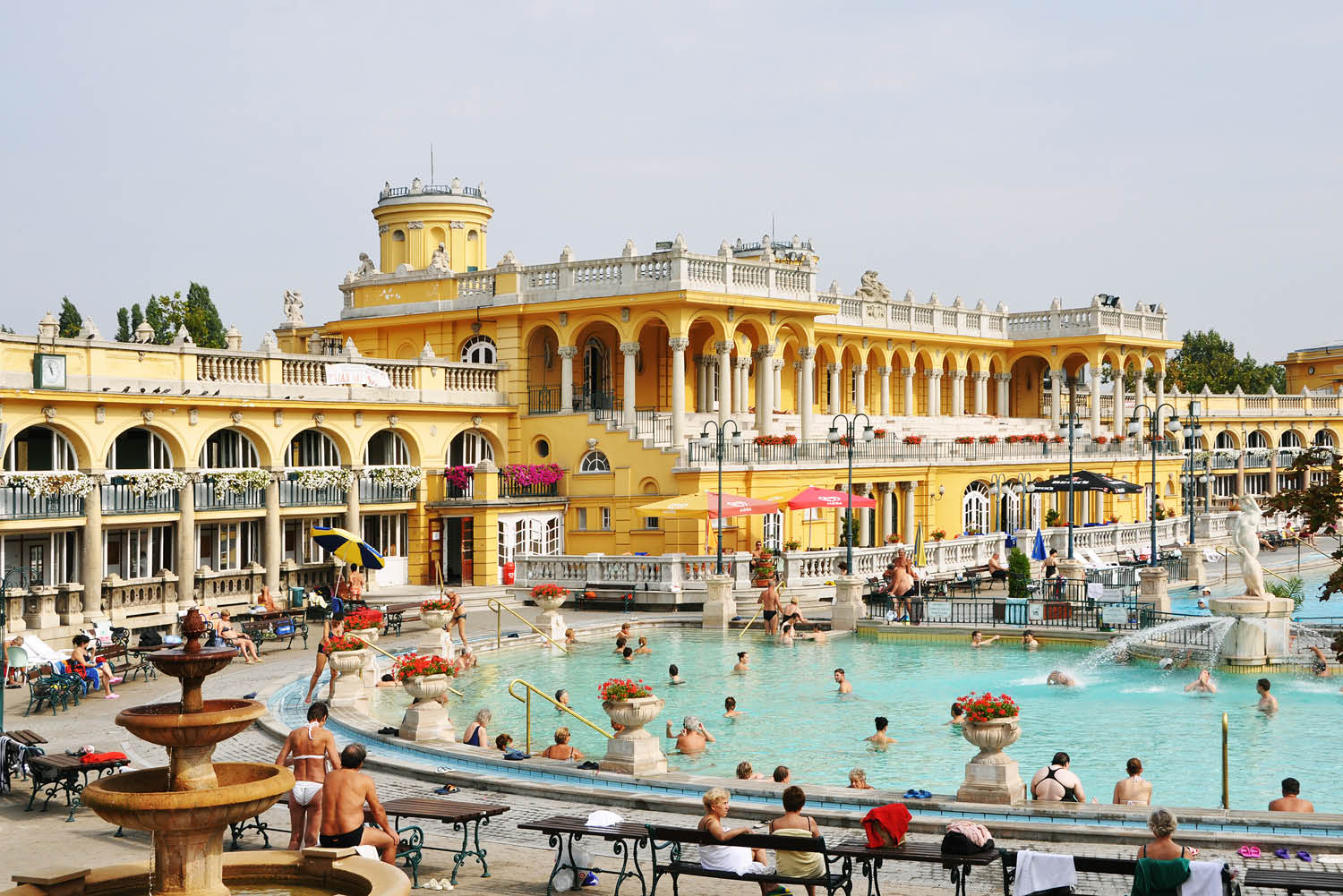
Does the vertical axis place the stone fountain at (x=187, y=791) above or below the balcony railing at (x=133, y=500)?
below

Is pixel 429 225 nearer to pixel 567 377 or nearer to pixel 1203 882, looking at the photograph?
pixel 567 377

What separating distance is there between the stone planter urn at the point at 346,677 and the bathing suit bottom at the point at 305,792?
913cm

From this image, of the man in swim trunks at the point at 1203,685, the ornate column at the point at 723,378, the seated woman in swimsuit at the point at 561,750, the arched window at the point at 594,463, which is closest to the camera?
the seated woman in swimsuit at the point at 561,750

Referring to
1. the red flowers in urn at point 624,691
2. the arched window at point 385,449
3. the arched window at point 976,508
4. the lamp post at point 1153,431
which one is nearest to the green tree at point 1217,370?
the lamp post at point 1153,431

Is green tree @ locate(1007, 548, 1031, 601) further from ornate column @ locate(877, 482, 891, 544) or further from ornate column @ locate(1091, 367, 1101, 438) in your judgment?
ornate column @ locate(1091, 367, 1101, 438)

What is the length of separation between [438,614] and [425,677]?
27.4ft

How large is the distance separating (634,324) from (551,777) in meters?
27.2

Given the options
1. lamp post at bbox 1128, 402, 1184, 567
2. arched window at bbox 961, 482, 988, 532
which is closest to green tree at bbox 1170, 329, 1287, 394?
lamp post at bbox 1128, 402, 1184, 567

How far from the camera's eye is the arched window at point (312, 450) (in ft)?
127

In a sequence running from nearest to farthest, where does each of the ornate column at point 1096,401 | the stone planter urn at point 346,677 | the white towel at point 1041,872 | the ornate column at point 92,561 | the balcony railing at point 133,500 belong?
the white towel at point 1041,872 → the stone planter urn at point 346,677 → the ornate column at point 92,561 → the balcony railing at point 133,500 → the ornate column at point 1096,401

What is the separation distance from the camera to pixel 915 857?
12117 mm

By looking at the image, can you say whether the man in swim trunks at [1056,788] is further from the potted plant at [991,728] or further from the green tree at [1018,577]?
the green tree at [1018,577]

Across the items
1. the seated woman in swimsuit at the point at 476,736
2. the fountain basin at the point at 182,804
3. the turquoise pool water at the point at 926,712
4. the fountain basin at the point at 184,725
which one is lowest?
the turquoise pool water at the point at 926,712

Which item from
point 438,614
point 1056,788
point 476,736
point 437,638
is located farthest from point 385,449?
point 1056,788
